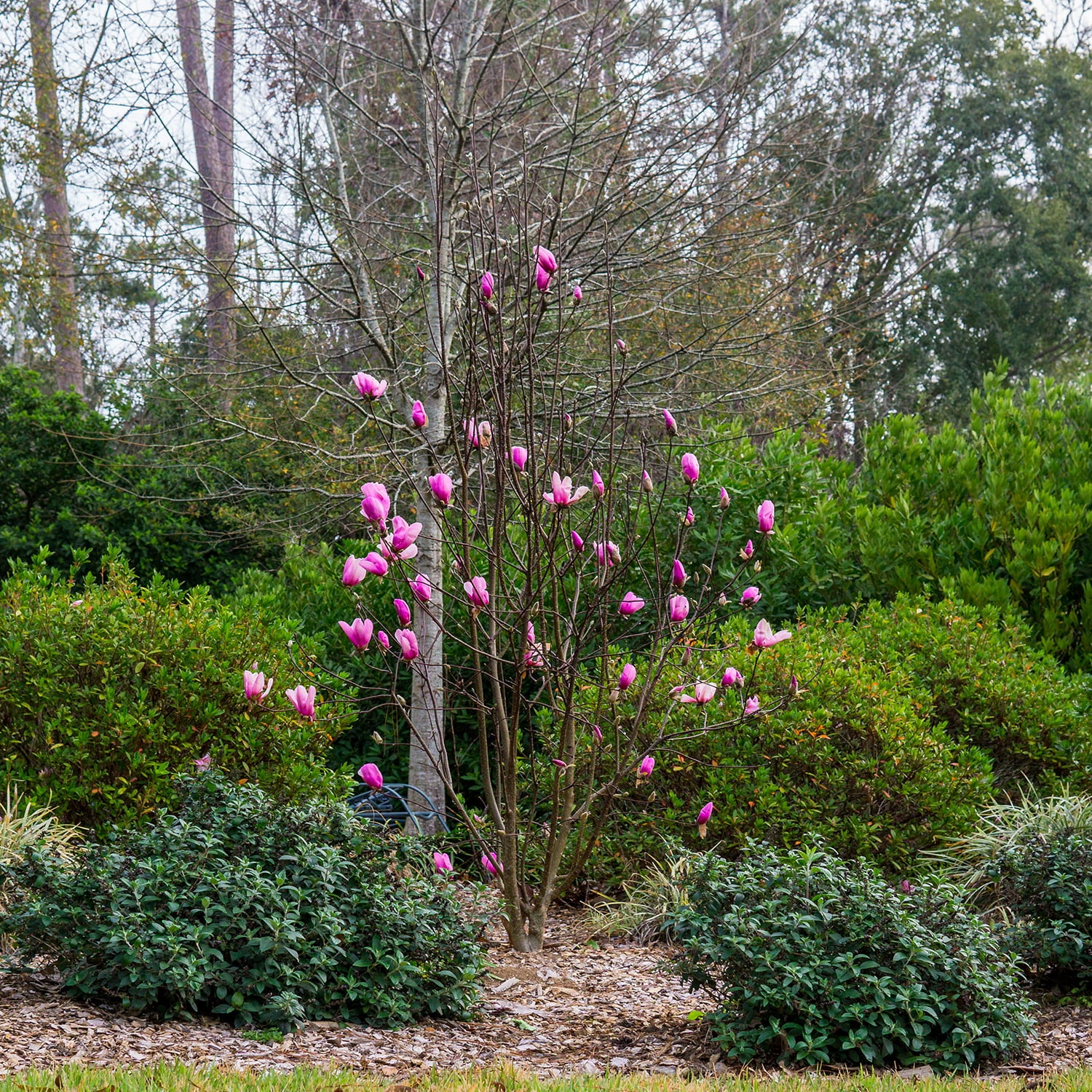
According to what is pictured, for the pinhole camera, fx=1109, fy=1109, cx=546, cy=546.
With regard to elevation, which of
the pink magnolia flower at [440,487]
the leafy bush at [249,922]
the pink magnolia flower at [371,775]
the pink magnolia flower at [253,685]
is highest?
the pink magnolia flower at [440,487]

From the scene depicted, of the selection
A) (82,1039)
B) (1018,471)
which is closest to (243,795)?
(82,1039)

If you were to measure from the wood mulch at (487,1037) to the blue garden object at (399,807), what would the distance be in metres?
1.17

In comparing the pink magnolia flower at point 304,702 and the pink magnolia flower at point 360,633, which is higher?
the pink magnolia flower at point 360,633

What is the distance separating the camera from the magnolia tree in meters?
3.69

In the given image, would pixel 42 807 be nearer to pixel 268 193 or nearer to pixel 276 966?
pixel 276 966

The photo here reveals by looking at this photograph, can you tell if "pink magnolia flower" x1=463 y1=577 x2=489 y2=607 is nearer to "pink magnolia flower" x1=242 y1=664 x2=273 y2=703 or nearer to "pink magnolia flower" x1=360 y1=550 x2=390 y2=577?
"pink magnolia flower" x1=360 y1=550 x2=390 y2=577

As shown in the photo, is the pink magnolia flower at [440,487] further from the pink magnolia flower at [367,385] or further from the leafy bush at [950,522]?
the leafy bush at [950,522]

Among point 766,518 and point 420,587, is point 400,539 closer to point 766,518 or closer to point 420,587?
point 420,587

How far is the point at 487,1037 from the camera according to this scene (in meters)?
3.51

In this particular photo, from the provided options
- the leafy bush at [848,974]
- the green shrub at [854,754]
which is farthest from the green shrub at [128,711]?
the leafy bush at [848,974]

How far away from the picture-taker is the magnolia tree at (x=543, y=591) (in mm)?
Answer: 3693

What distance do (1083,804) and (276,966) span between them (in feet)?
11.7

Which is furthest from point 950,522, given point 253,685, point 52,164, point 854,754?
point 52,164

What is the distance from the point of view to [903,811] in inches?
201
